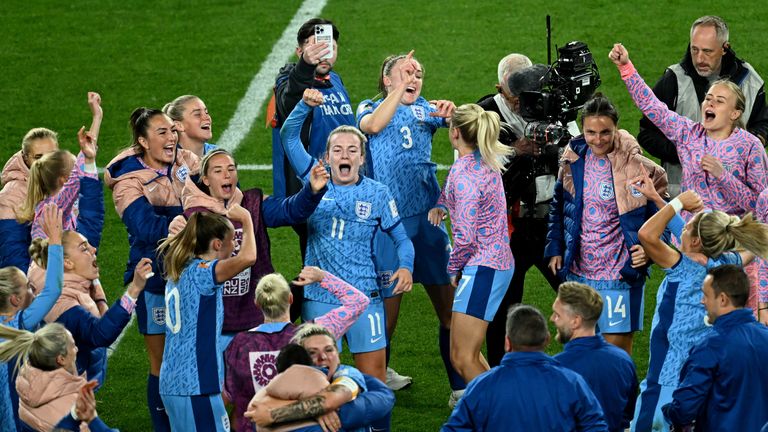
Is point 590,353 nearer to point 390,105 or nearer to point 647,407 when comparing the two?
point 647,407

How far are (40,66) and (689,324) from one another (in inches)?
359

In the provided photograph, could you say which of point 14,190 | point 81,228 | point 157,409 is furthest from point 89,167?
point 157,409

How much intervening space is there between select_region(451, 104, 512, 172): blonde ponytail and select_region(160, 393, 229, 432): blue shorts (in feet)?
6.65

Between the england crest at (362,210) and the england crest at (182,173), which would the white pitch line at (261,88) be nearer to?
the england crest at (182,173)

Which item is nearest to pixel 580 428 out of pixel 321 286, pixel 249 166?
pixel 321 286

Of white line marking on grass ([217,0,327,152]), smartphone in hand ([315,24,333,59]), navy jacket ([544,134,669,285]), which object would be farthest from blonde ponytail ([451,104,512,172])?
Answer: white line marking on grass ([217,0,327,152])

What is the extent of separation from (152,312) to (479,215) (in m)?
1.85

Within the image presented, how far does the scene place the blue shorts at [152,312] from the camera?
7211 mm

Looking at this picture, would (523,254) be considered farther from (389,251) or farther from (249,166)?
(249,166)

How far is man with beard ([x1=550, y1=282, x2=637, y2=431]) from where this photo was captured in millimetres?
5613

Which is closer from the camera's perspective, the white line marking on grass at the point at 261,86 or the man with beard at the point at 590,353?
the man with beard at the point at 590,353

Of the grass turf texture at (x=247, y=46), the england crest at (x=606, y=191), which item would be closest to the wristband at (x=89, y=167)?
the england crest at (x=606, y=191)

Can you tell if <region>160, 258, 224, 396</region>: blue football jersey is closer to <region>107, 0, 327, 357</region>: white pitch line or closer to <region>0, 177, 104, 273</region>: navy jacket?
<region>0, 177, 104, 273</region>: navy jacket

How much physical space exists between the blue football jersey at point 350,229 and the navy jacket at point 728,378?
204 cm
